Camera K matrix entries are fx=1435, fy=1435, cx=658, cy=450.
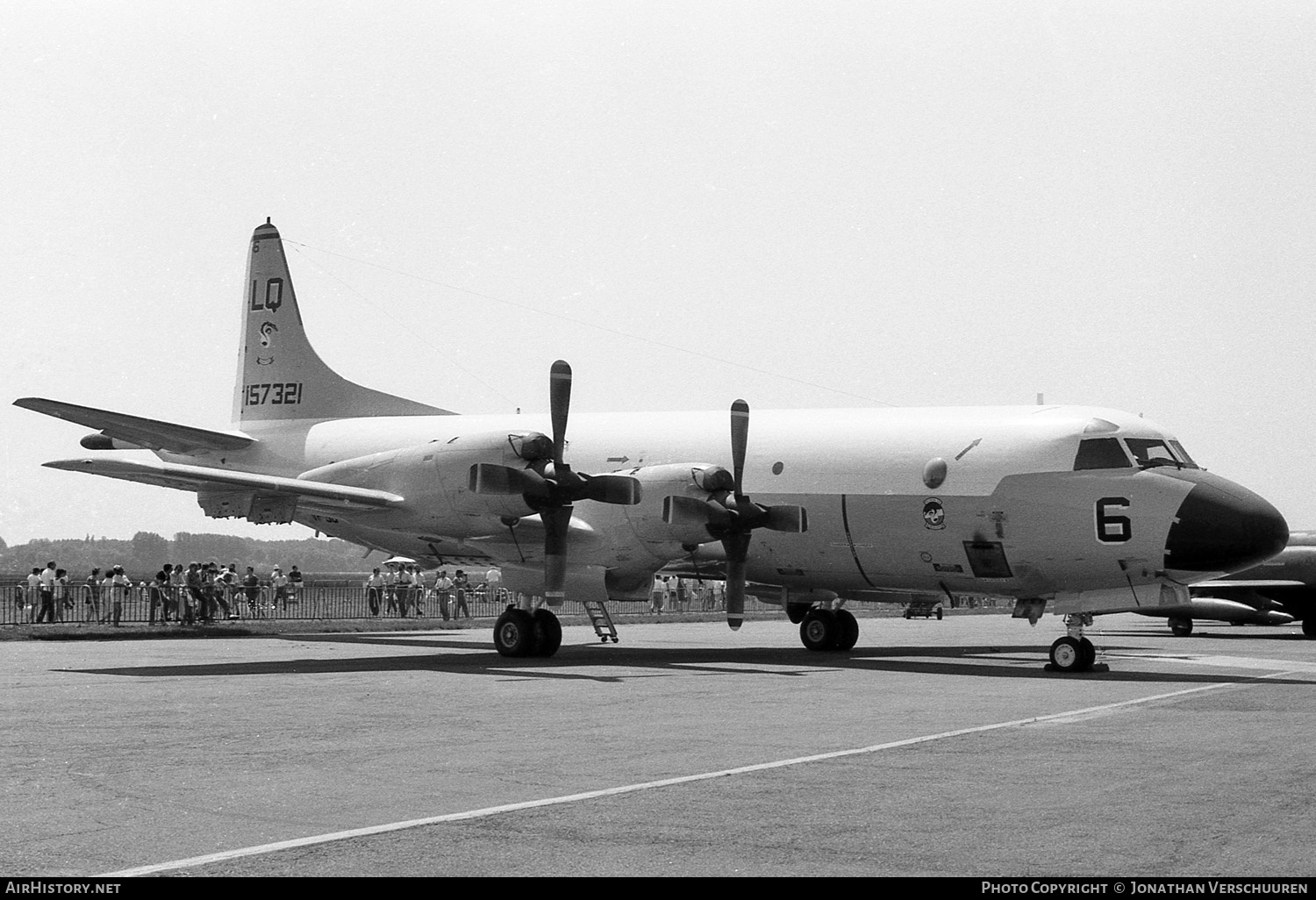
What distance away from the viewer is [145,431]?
2736cm

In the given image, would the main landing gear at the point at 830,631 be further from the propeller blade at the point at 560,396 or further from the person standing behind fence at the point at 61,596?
the person standing behind fence at the point at 61,596

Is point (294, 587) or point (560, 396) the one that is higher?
point (560, 396)

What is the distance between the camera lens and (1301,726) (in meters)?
14.2

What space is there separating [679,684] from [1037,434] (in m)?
7.51

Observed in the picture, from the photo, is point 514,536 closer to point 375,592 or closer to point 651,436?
point 651,436

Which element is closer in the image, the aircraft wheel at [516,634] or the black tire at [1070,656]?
the black tire at [1070,656]

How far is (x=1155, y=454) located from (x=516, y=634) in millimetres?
10524

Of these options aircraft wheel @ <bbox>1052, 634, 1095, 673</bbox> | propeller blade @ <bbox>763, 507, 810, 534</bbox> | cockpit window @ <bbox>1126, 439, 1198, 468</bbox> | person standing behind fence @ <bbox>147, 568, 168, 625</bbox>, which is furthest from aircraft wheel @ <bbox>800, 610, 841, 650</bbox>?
person standing behind fence @ <bbox>147, 568, 168, 625</bbox>

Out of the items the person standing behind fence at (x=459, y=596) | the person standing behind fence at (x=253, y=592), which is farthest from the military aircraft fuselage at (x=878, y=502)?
the person standing behind fence at (x=459, y=596)

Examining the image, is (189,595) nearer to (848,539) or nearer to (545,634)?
(545,634)

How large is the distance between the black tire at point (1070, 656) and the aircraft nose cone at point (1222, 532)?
6.06 ft

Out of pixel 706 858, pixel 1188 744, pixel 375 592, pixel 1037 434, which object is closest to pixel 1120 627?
pixel 375 592

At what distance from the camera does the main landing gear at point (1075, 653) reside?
852 inches

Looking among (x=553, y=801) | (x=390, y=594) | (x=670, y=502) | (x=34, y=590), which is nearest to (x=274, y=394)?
(x=34, y=590)
